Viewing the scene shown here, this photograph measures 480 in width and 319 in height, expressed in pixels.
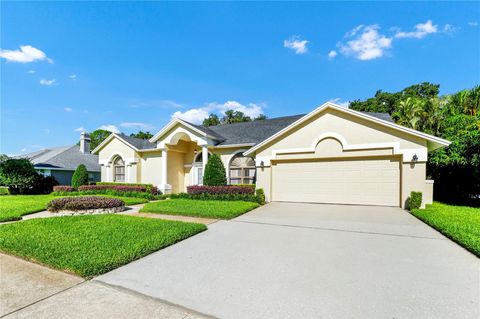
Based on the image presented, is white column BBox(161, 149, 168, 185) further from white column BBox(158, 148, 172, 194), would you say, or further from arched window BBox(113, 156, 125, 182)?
arched window BBox(113, 156, 125, 182)

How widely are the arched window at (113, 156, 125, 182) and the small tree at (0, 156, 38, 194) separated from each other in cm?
658

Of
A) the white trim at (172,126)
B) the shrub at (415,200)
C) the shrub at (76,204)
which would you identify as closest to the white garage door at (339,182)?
the shrub at (415,200)

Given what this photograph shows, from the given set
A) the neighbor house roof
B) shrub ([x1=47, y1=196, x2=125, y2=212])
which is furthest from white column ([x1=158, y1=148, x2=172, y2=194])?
the neighbor house roof

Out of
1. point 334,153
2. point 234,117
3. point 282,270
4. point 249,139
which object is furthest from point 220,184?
point 234,117

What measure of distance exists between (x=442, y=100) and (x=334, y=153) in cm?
1849

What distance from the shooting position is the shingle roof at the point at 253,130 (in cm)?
1602

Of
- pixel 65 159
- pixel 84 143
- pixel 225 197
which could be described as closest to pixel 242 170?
pixel 225 197

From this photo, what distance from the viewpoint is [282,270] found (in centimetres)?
417

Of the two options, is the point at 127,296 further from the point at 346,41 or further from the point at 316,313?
the point at 346,41

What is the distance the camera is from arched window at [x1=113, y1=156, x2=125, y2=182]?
1967 centimetres

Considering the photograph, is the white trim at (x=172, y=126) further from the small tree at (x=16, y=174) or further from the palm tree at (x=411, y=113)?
the palm tree at (x=411, y=113)

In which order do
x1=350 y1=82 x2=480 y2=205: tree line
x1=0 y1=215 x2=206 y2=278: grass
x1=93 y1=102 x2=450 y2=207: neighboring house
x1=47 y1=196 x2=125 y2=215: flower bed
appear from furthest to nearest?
x1=93 y1=102 x2=450 y2=207: neighboring house, x1=350 y1=82 x2=480 y2=205: tree line, x1=47 y1=196 x2=125 y2=215: flower bed, x1=0 y1=215 x2=206 y2=278: grass

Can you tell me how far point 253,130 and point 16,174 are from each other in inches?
756

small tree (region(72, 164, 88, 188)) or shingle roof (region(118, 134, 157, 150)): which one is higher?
shingle roof (region(118, 134, 157, 150))
